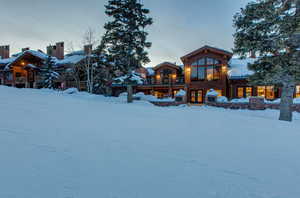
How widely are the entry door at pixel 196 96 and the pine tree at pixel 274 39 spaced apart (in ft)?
33.7

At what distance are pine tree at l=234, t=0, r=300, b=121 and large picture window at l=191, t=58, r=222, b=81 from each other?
9.43 metres

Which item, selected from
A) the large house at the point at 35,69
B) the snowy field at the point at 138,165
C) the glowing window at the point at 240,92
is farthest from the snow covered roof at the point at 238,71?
the large house at the point at 35,69

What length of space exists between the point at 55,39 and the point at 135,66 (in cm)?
2788

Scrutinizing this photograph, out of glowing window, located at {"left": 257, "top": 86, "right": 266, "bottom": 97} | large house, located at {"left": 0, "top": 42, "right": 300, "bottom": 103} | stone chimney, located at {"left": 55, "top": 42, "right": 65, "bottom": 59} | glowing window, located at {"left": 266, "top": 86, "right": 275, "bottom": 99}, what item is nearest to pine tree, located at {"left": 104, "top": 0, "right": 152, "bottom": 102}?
large house, located at {"left": 0, "top": 42, "right": 300, "bottom": 103}

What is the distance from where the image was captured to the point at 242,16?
9711 mm

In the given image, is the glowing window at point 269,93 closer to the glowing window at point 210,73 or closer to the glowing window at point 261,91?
the glowing window at point 261,91

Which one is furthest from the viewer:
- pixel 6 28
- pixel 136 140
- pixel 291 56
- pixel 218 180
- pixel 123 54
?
pixel 6 28

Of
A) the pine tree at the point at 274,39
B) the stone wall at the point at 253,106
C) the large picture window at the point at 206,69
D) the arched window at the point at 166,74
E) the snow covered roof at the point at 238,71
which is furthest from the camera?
the arched window at the point at 166,74

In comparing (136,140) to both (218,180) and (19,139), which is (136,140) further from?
(19,139)

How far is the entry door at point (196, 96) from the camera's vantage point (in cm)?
2020

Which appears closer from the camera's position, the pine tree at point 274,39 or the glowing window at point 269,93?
the pine tree at point 274,39

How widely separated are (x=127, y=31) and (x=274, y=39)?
12.0 m

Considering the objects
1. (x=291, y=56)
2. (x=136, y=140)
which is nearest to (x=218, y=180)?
(x=136, y=140)

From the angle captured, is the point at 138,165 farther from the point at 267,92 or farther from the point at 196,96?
the point at 267,92
